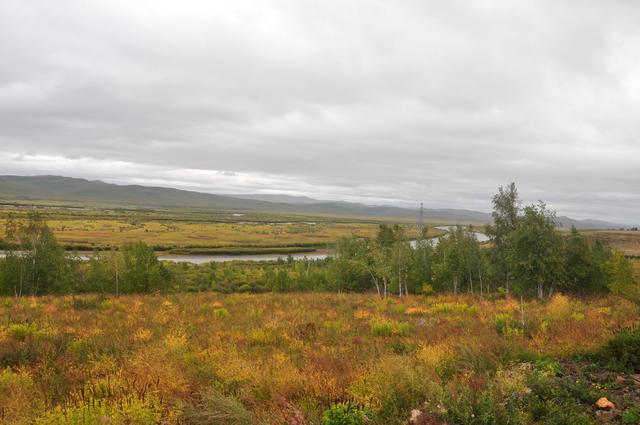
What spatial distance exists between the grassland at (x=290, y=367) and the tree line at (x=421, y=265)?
62.2 ft

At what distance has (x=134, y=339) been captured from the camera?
12.2 meters

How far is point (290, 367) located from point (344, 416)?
2.59m

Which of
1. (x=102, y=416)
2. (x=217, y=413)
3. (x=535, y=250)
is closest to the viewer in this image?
(x=102, y=416)

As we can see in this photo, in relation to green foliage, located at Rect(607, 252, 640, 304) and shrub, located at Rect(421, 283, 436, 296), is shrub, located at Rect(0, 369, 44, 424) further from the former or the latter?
green foliage, located at Rect(607, 252, 640, 304)

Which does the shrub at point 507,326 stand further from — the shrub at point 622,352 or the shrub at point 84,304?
the shrub at point 84,304

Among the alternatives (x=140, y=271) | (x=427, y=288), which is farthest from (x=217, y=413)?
(x=427, y=288)

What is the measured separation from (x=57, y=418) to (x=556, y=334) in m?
12.8

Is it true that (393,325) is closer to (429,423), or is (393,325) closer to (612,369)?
(612,369)

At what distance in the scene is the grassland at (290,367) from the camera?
250 inches

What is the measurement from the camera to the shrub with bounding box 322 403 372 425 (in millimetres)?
6105

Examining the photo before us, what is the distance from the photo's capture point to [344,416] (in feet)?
20.2

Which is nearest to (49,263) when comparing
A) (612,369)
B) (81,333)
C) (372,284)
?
(81,333)

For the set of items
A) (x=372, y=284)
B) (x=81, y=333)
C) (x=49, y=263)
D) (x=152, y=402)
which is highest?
(x=152, y=402)

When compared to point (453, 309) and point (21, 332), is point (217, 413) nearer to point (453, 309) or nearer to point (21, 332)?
point (21, 332)
